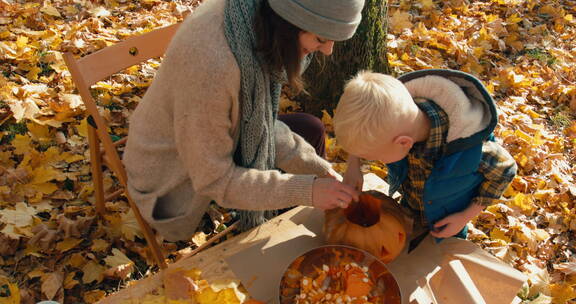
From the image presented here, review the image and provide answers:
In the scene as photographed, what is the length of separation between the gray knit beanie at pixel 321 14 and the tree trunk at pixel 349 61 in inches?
47.2

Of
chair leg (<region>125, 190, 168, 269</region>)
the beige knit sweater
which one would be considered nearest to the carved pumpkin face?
the beige knit sweater

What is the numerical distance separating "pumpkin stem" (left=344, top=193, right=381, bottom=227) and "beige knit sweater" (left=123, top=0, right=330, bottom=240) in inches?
6.2

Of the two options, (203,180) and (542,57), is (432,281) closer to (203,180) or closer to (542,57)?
(203,180)

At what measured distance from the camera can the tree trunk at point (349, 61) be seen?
2387 mm

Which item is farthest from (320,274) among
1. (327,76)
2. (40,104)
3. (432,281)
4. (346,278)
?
(40,104)

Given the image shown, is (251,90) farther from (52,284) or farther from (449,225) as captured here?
(52,284)

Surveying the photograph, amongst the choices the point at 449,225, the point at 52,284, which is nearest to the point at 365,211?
the point at 449,225

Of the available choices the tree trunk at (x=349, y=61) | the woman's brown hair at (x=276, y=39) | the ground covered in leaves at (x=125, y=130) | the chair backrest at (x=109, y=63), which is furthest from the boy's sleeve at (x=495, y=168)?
the chair backrest at (x=109, y=63)

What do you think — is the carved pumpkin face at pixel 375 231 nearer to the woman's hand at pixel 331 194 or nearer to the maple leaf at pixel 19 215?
the woman's hand at pixel 331 194

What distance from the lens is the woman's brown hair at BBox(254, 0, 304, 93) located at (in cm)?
119

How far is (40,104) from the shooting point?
8.11ft

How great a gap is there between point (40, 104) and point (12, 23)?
3.48ft

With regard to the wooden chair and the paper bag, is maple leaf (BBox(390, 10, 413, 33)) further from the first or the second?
the paper bag

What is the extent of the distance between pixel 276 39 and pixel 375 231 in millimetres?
627
